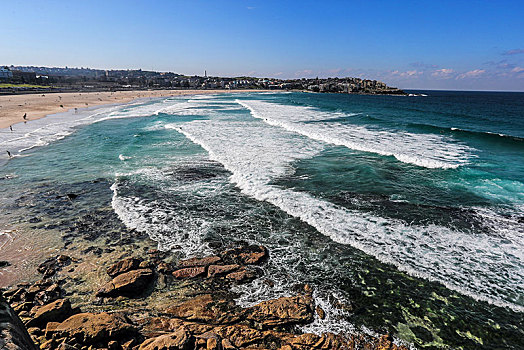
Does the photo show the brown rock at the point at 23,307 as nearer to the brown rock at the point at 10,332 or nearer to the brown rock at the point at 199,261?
the brown rock at the point at 199,261

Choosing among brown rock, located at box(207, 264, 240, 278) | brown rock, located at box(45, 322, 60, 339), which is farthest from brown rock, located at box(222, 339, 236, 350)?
brown rock, located at box(45, 322, 60, 339)

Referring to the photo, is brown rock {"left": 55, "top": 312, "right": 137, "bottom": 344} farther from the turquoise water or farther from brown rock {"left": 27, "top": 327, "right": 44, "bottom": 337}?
the turquoise water

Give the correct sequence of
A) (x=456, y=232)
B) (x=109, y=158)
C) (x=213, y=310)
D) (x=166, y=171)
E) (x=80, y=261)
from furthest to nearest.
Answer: (x=109, y=158), (x=166, y=171), (x=456, y=232), (x=80, y=261), (x=213, y=310)

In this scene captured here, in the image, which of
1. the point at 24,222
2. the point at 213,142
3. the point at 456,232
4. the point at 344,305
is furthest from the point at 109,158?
the point at 456,232

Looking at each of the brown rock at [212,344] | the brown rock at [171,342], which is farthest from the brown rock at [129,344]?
the brown rock at [212,344]

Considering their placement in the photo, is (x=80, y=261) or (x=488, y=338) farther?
(x=80, y=261)

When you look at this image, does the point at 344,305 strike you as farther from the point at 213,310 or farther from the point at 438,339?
the point at 213,310

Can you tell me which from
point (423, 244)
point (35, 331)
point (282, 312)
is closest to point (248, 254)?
point (282, 312)

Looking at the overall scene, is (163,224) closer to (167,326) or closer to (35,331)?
(167,326)
